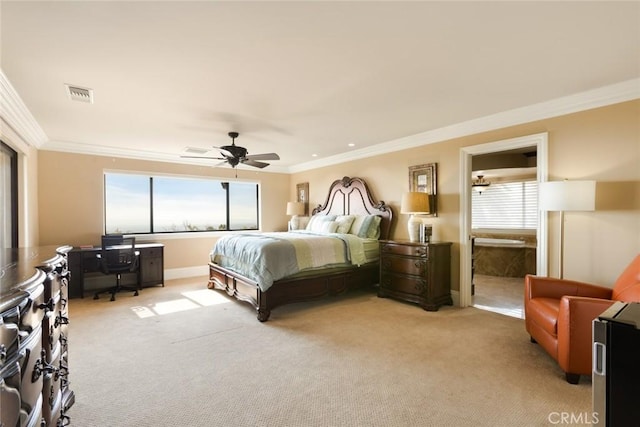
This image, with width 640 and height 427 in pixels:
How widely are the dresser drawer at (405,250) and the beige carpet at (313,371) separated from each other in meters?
0.78

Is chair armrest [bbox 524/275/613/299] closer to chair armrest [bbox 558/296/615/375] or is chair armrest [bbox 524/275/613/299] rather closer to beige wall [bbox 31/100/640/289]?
beige wall [bbox 31/100/640/289]

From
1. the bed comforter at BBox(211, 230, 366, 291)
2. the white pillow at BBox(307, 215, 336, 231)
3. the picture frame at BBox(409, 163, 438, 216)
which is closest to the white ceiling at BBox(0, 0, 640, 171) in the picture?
the picture frame at BBox(409, 163, 438, 216)

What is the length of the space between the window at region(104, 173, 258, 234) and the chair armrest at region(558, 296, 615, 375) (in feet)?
20.5

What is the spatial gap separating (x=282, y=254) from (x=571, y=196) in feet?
10.2

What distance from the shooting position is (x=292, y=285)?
13.2 feet

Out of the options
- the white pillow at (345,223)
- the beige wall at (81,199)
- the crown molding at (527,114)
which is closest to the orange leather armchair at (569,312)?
the crown molding at (527,114)

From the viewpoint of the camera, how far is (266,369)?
8.27ft

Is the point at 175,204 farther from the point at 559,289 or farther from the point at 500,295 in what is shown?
the point at 559,289

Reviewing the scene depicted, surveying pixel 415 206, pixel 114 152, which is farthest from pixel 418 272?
pixel 114 152

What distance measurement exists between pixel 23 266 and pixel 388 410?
2216mm

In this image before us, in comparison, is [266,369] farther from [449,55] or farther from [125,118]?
[125,118]

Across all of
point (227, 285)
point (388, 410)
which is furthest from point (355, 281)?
point (388, 410)

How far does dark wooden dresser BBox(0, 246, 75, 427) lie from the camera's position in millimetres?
924

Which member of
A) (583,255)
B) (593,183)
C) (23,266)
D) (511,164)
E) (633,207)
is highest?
(511,164)
